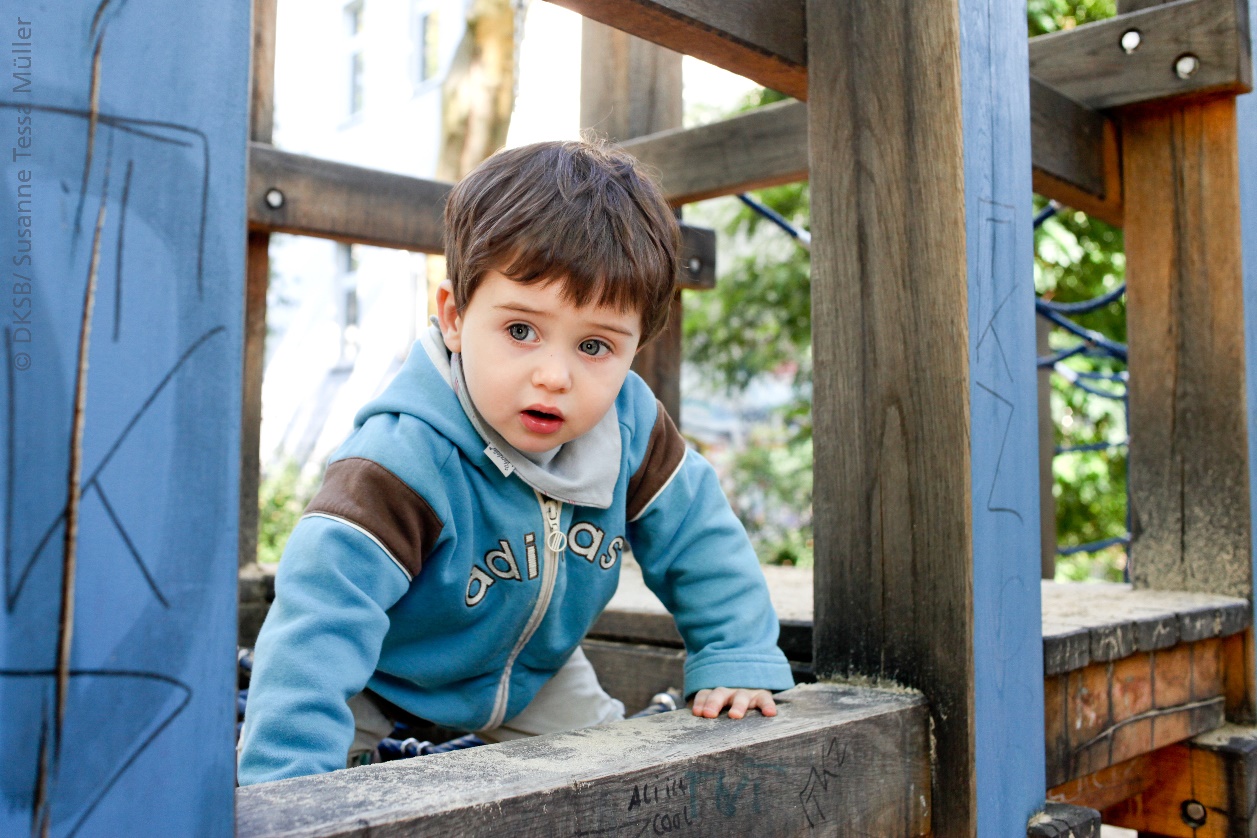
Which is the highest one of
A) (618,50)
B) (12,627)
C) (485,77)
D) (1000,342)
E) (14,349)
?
(485,77)

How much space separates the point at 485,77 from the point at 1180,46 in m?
5.12

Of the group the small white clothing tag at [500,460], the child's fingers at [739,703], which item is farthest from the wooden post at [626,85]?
the child's fingers at [739,703]

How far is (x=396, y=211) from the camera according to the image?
3236 millimetres

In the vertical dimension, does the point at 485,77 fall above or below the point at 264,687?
above

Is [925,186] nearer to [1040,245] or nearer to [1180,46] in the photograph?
[1180,46]

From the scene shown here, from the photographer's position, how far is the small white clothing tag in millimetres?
1512

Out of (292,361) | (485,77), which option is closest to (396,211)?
(485,77)

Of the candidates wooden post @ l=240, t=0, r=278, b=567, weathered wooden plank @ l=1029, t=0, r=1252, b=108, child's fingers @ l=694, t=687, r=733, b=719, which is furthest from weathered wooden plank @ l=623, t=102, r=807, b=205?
child's fingers @ l=694, t=687, r=733, b=719

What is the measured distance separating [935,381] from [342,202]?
207 centimetres

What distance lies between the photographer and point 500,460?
1518 millimetres

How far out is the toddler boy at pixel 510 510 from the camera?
1.27 metres

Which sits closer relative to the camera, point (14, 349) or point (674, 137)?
point (14, 349)

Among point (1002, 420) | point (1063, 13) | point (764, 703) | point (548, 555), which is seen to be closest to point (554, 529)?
point (548, 555)

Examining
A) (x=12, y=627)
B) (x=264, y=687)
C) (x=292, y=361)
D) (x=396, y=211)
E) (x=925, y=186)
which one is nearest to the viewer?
(x=12, y=627)
